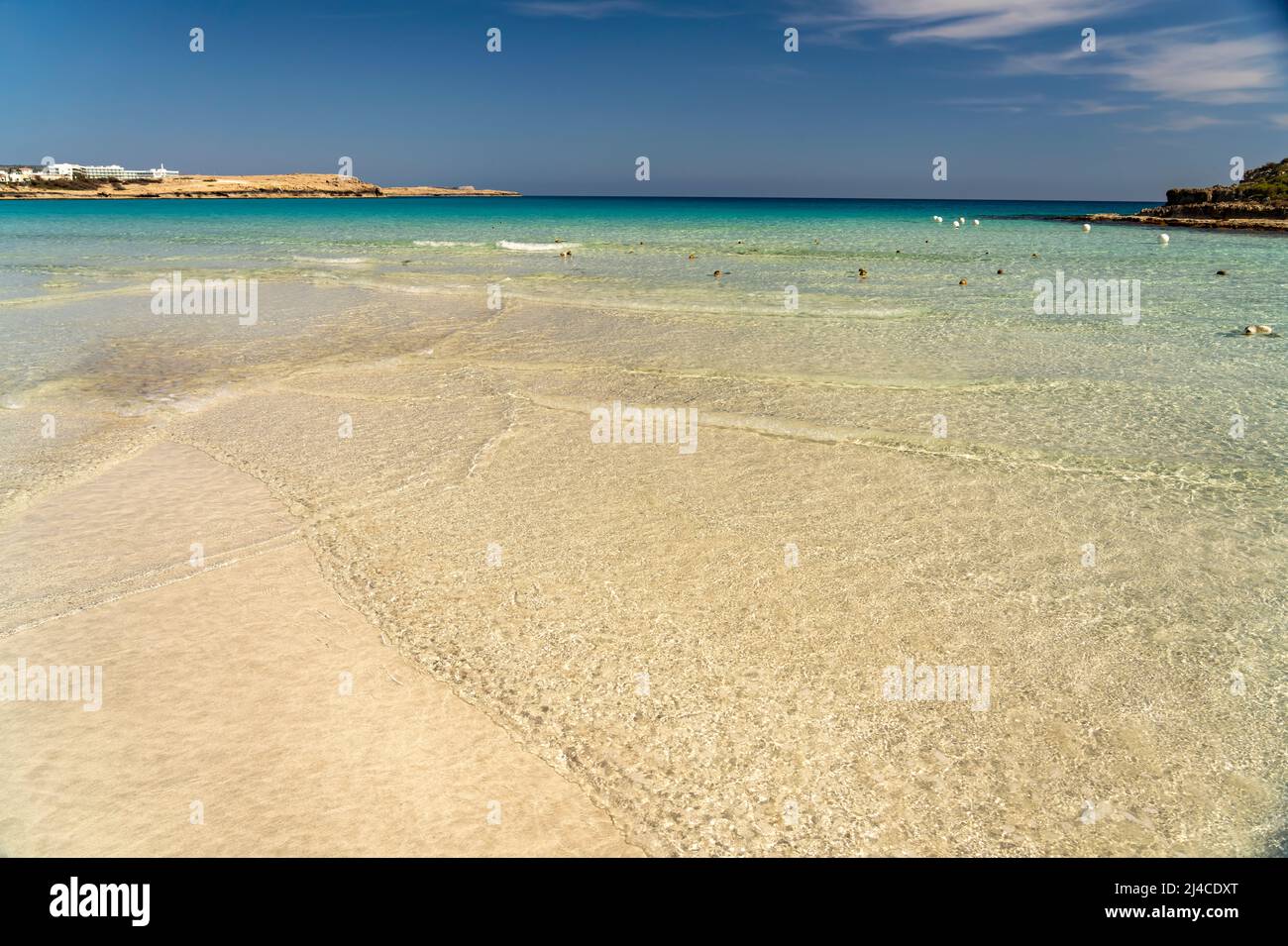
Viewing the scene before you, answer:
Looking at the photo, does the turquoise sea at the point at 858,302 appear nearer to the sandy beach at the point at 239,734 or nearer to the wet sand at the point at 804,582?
the wet sand at the point at 804,582

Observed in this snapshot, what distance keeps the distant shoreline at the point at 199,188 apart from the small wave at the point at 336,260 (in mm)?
115752

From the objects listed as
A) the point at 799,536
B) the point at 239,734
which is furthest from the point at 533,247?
the point at 239,734

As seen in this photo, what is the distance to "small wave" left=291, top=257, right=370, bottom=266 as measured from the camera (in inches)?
1181

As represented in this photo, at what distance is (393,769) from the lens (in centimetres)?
367

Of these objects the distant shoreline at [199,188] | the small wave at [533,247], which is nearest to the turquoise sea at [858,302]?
the small wave at [533,247]

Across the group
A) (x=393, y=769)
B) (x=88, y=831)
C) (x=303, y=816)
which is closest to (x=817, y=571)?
(x=393, y=769)

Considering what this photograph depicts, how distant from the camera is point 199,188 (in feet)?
447

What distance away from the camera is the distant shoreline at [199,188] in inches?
4656

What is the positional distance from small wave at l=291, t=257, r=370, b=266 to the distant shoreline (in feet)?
380

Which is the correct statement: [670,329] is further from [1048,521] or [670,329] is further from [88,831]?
[88,831]

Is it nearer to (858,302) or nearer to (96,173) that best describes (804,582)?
(858,302)
